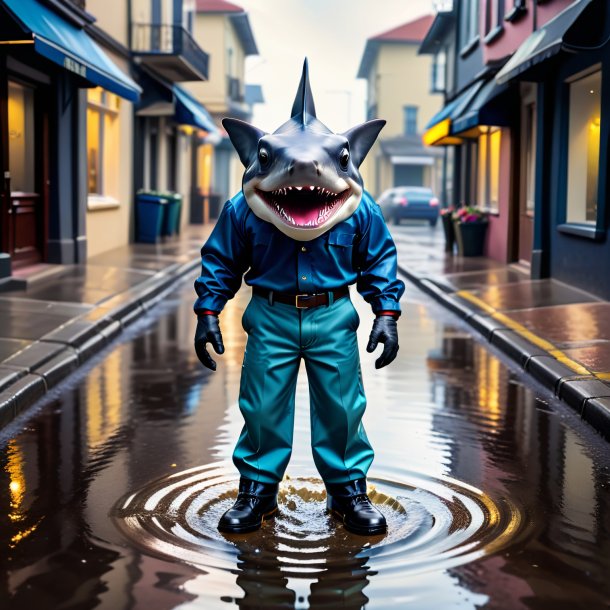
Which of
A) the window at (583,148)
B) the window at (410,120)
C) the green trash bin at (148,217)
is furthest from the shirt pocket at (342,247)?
the window at (410,120)

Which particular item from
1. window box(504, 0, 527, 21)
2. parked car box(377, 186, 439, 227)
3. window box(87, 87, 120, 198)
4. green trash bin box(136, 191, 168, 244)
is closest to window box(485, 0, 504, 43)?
window box(504, 0, 527, 21)

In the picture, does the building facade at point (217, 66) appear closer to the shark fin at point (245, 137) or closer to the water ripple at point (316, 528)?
the water ripple at point (316, 528)

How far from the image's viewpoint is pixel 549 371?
7.57m

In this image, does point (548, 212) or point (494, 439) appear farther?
point (548, 212)

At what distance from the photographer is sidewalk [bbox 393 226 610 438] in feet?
22.9

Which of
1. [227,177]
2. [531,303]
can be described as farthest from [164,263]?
[227,177]

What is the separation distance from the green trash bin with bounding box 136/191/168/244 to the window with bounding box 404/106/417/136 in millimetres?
32762

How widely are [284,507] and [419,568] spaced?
0.90 metres

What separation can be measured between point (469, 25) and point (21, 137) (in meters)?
11.6

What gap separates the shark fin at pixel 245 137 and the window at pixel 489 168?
15.1 m

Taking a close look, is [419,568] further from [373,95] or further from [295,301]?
[373,95]

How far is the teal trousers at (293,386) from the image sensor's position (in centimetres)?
412

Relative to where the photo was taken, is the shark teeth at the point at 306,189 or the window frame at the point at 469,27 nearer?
the shark teeth at the point at 306,189

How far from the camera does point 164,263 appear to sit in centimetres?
1717
